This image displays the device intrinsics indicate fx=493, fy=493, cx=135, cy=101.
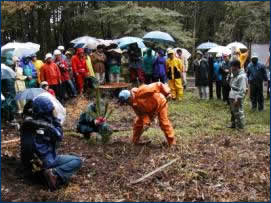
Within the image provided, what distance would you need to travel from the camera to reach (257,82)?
613 inches

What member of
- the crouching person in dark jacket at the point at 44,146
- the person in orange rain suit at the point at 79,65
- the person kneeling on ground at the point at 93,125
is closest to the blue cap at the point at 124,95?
the person kneeling on ground at the point at 93,125

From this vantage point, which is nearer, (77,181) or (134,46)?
(77,181)

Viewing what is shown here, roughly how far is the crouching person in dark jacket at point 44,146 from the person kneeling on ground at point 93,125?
2403mm

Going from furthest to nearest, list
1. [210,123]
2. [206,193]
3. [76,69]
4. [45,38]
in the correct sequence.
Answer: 1. [45,38]
2. [76,69]
3. [210,123]
4. [206,193]

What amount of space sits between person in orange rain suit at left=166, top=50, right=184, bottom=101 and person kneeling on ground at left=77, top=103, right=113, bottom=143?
7.40 metres

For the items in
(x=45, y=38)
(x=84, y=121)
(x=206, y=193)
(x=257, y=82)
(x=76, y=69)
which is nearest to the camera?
(x=206, y=193)

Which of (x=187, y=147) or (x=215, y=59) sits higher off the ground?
(x=215, y=59)

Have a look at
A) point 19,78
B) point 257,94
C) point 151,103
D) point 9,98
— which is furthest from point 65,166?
point 257,94

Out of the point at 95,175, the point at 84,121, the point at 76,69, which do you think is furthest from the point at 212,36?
the point at 95,175

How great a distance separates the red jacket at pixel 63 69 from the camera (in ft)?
53.7

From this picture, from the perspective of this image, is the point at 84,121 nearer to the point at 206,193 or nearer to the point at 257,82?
the point at 206,193

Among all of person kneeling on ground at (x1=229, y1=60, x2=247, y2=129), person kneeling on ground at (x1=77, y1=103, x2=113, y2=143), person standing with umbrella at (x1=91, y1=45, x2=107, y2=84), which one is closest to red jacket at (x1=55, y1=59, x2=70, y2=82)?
person standing with umbrella at (x1=91, y1=45, x2=107, y2=84)

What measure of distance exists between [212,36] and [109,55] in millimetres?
20781

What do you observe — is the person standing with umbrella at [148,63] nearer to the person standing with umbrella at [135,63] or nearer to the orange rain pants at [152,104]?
the person standing with umbrella at [135,63]
